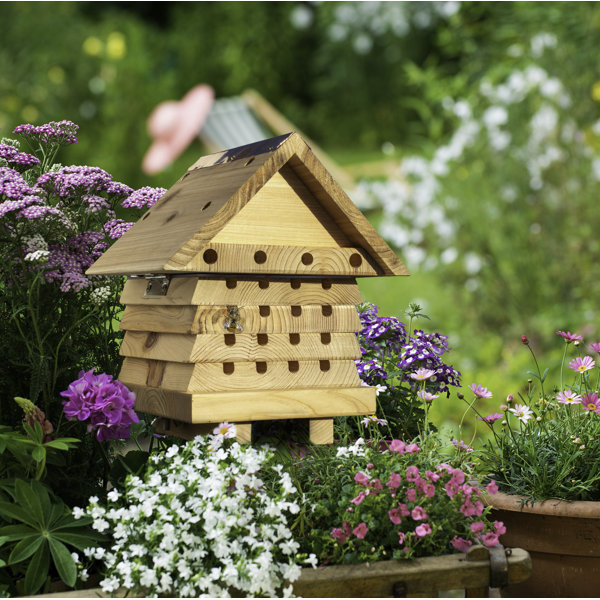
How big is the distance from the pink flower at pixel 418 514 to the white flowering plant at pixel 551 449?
47 centimetres

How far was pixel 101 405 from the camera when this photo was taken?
7.16ft

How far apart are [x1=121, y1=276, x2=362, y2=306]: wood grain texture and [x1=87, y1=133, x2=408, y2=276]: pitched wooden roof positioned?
2.0 inches

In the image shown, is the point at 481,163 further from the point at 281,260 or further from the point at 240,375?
the point at 240,375

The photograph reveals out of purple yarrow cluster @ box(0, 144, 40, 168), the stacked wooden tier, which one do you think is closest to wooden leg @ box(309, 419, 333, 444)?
the stacked wooden tier

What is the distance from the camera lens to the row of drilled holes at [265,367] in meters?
2.29

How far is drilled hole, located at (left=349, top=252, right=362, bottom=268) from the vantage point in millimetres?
2463

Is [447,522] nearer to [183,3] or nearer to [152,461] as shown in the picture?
[152,461]

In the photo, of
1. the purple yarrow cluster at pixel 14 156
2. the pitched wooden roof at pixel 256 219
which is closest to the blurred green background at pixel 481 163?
the purple yarrow cluster at pixel 14 156

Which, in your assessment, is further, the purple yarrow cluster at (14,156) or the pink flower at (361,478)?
the purple yarrow cluster at (14,156)

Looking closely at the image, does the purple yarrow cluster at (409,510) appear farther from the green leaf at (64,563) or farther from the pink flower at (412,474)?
the green leaf at (64,563)

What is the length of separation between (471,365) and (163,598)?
448 centimetres

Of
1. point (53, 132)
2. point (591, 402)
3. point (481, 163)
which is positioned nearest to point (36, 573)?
point (53, 132)

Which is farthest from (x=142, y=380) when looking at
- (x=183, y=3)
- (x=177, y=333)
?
(x=183, y=3)

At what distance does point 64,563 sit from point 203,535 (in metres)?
0.34
